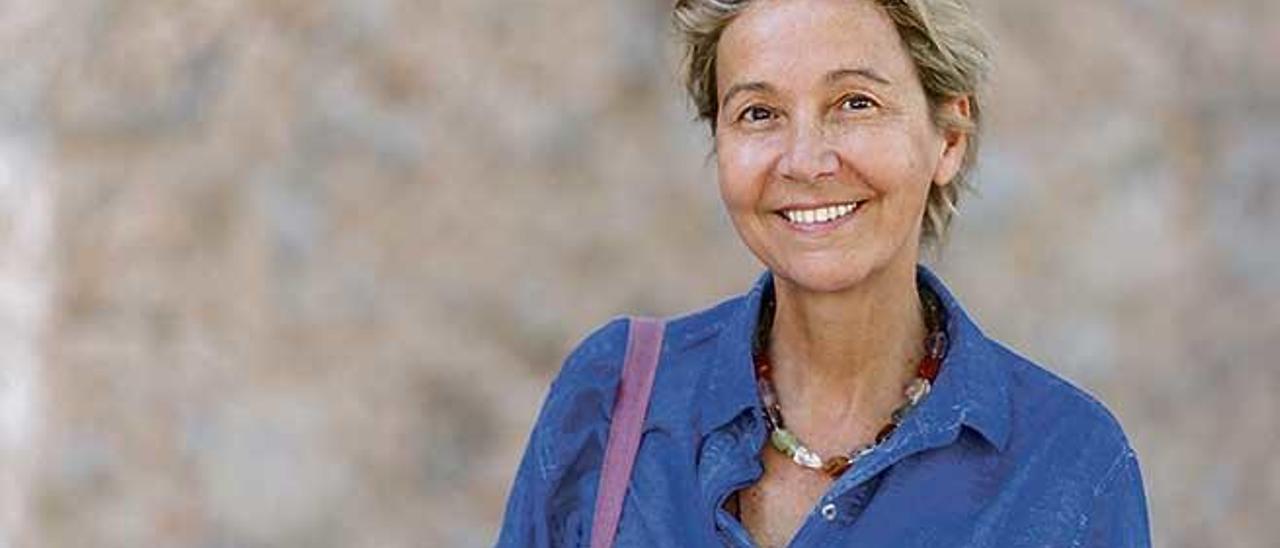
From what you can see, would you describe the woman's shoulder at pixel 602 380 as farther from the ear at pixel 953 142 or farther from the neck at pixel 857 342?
the ear at pixel 953 142

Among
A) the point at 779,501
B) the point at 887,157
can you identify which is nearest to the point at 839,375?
the point at 779,501

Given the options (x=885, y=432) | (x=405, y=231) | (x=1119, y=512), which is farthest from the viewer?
(x=405, y=231)

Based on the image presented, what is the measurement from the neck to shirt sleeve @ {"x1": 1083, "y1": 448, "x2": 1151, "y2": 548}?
230 millimetres

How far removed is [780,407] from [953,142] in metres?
0.31

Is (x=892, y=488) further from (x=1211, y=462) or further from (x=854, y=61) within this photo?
(x=1211, y=462)

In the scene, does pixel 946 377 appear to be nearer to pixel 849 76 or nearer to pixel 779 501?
pixel 779 501

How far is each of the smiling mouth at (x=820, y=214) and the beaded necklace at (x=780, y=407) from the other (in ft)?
0.62

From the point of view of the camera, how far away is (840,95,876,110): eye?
83.1 inches

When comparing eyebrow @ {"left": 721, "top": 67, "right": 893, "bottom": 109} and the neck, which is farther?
the neck

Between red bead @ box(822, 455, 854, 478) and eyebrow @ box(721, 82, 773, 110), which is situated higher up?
eyebrow @ box(721, 82, 773, 110)

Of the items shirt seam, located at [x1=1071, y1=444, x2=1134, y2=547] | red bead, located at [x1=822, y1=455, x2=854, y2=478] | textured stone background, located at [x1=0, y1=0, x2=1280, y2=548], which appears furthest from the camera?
textured stone background, located at [x1=0, y1=0, x2=1280, y2=548]

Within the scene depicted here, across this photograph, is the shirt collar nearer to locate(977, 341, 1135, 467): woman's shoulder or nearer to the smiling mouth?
locate(977, 341, 1135, 467): woman's shoulder

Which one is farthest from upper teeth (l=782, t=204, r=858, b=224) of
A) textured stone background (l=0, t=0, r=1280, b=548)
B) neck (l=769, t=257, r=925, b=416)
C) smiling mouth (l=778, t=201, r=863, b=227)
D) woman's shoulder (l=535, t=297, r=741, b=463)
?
textured stone background (l=0, t=0, r=1280, b=548)

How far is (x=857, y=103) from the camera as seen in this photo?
2115mm
